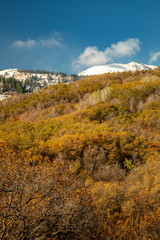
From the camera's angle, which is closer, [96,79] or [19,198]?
[19,198]

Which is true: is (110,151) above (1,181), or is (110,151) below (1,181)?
below

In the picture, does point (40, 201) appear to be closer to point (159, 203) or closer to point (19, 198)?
point (19, 198)

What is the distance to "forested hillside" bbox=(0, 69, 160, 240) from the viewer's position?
6820 millimetres

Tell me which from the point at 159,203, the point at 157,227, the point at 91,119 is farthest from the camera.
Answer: the point at 91,119

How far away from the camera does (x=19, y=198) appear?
6.86 m

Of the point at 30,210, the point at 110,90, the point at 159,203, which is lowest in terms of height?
the point at 159,203

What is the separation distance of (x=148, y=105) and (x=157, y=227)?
3404 cm

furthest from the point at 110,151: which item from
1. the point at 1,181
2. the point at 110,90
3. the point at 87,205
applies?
the point at 110,90

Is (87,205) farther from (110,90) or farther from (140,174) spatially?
(110,90)

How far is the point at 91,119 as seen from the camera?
117ft

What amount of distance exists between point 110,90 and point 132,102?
10748 millimetres

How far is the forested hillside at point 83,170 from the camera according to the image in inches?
269

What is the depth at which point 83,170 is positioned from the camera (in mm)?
19953

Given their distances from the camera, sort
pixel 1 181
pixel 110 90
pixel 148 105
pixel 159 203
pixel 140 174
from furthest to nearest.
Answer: pixel 110 90 → pixel 148 105 → pixel 140 174 → pixel 159 203 → pixel 1 181
